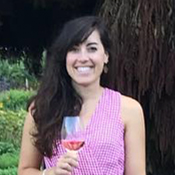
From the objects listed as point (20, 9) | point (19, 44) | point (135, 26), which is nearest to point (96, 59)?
point (135, 26)

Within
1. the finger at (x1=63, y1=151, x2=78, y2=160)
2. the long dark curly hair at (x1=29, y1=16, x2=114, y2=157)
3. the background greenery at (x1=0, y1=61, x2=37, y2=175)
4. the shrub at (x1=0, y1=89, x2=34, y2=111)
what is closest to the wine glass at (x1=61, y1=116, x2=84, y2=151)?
the finger at (x1=63, y1=151, x2=78, y2=160)

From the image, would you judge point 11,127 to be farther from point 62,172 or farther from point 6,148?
point 62,172

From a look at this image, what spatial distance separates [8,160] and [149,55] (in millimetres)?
5876

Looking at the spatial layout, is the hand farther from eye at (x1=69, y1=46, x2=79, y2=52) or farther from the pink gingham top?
eye at (x1=69, y1=46, x2=79, y2=52)

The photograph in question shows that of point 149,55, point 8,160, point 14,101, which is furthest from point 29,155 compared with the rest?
point 14,101

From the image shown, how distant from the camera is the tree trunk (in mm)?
4535

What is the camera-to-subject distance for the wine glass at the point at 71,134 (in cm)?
304

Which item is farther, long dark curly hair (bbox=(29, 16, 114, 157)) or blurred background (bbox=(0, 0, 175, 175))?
blurred background (bbox=(0, 0, 175, 175))

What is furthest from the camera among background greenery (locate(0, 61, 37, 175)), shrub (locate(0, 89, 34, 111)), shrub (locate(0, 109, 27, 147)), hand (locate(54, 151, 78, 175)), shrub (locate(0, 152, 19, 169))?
shrub (locate(0, 89, 34, 111))

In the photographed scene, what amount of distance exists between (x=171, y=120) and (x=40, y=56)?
6.06ft

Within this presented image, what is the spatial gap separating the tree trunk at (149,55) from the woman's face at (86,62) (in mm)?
1150

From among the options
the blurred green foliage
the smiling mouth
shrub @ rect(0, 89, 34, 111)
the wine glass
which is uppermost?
the smiling mouth

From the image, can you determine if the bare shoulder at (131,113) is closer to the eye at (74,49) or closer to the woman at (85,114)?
the woman at (85,114)

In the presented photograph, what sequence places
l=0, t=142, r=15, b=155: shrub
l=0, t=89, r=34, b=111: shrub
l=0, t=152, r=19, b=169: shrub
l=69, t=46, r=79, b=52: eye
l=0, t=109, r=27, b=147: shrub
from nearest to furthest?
l=69, t=46, r=79, b=52: eye, l=0, t=152, r=19, b=169: shrub, l=0, t=142, r=15, b=155: shrub, l=0, t=109, r=27, b=147: shrub, l=0, t=89, r=34, b=111: shrub
